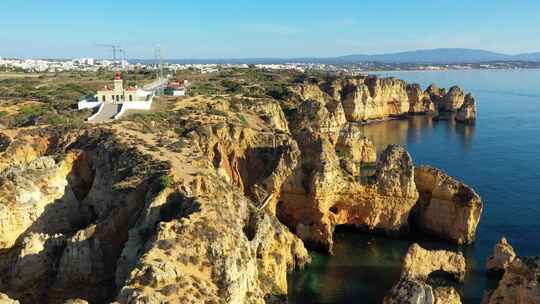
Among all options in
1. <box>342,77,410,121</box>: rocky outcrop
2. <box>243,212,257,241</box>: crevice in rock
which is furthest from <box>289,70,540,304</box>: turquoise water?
<box>243,212,257,241</box>: crevice in rock

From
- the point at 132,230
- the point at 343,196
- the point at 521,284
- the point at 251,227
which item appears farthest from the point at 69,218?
the point at 521,284

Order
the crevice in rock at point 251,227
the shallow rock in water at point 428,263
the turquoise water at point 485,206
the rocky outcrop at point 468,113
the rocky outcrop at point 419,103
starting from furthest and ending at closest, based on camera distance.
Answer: the rocky outcrop at point 419,103 → the rocky outcrop at point 468,113 → the turquoise water at point 485,206 → the shallow rock in water at point 428,263 → the crevice in rock at point 251,227

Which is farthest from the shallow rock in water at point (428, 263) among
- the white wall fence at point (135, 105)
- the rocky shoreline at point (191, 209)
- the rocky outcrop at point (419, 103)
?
the rocky outcrop at point (419, 103)

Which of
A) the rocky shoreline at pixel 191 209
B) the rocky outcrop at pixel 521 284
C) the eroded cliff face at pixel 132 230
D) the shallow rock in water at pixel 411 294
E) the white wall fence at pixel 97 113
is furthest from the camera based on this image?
the white wall fence at pixel 97 113

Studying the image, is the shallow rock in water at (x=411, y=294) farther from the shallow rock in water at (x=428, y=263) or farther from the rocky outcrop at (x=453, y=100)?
the rocky outcrop at (x=453, y=100)

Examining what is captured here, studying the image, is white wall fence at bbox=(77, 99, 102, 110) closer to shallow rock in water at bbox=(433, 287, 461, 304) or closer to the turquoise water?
the turquoise water

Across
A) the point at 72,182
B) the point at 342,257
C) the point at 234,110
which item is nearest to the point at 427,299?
the point at 342,257
